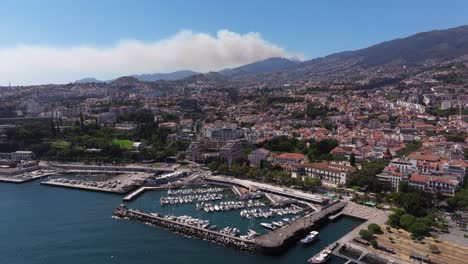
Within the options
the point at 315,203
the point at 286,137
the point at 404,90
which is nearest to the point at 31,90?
the point at 286,137

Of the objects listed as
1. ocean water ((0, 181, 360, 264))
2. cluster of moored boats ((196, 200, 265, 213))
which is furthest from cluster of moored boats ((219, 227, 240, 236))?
cluster of moored boats ((196, 200, 265, 213))

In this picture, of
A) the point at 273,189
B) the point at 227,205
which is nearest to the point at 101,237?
the point at 227,205

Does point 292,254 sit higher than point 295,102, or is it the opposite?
point 295,102

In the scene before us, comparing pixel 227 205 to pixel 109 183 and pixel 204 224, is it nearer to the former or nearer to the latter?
pixel 204 224

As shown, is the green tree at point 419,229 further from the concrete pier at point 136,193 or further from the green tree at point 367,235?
the concrete pier at point 136,193

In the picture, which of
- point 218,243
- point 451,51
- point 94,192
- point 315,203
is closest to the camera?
point 218,243

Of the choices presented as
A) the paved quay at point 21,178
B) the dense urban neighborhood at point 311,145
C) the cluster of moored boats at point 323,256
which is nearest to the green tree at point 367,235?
the dense urban neighborhood at point 311,145

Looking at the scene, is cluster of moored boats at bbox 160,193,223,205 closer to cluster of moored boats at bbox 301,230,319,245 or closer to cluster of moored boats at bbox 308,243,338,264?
cluster of moored boats at bbox 301,230,319,245

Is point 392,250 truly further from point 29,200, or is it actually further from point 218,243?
point 29,200
